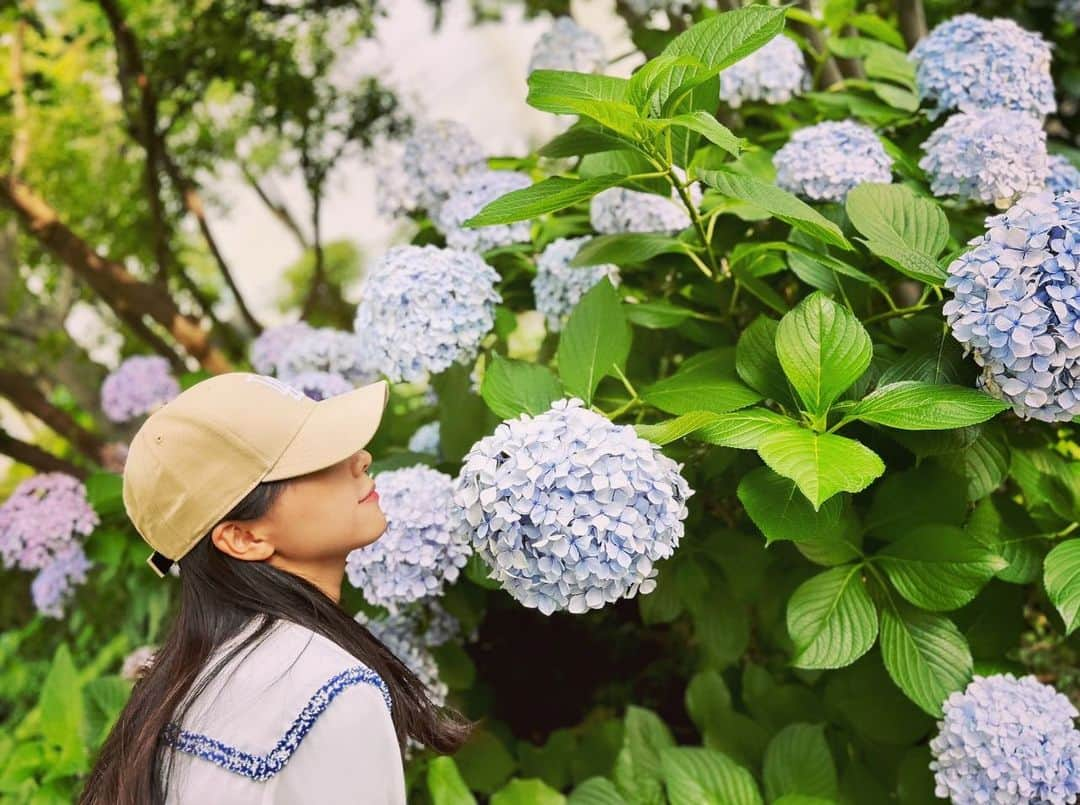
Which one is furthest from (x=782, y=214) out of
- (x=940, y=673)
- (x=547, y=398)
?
(x=940, y=673)

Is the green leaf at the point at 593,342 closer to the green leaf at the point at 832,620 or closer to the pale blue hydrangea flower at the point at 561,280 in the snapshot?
the pale blue hydrangea flower at the point at 561,280

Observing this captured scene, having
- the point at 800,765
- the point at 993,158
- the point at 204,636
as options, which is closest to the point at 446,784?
the point at 800,765

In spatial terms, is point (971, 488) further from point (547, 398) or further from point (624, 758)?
point (624, 758)

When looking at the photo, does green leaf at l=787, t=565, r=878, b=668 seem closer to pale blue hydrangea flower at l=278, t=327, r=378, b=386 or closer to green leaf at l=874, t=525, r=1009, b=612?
green leaf at l=874, t=525, r=1009, b=612

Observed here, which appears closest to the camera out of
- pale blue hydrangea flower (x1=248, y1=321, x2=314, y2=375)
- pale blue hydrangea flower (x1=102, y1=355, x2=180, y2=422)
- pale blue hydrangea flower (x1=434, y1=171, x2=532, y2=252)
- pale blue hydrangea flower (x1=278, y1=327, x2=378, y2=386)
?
pale blue hydrangea flower (x1=434, y1=171, x2=532, y2=252)

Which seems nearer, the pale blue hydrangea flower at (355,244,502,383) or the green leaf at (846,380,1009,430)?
the green leaf at (846,380,1009,430)

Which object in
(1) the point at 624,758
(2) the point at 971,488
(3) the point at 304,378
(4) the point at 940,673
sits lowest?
(1) the point at 624,758

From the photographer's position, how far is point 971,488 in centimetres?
138

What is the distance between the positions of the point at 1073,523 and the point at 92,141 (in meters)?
5.79

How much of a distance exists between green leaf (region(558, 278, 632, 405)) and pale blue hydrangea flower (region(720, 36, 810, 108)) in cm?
66

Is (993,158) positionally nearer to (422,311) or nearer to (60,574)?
(422,311)

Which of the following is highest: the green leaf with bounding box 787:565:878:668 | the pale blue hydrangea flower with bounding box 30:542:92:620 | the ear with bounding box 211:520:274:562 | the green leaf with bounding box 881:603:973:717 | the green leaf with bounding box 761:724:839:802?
the ear with bounding box 211:520:274:562

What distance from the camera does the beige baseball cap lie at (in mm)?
1131

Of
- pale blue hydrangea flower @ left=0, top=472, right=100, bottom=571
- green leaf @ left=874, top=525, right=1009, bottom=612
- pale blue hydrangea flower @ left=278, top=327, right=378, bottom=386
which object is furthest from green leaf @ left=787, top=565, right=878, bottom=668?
pale blue hydrangea flower @ left=0, top=472, right=100, bottom=571
